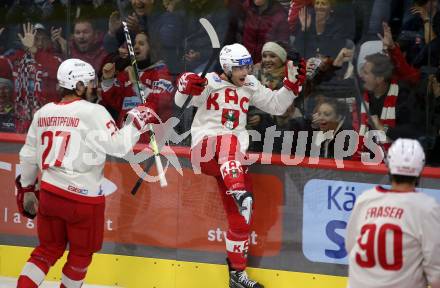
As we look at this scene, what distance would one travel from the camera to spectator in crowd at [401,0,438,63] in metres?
5.30

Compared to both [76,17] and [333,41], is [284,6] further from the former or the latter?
[76,17]

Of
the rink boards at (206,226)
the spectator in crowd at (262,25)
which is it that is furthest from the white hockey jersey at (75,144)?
the spectator in crowd at (262,25)

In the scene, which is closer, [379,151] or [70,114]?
[70,114]

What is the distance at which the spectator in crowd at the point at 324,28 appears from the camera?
5.52 meters

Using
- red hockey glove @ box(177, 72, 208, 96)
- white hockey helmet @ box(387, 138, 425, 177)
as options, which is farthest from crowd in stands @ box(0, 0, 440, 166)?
white hockey helmet @ box(387, 138, 425, 177)

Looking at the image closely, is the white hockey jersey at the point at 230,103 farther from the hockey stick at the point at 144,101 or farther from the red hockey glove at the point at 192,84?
the hockey stick at the point at 144,101

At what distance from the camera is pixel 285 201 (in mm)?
5688

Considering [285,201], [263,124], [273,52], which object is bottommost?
[285,201]

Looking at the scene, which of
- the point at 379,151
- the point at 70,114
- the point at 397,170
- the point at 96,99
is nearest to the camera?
the point at 397,170

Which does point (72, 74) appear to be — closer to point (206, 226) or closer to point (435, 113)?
point (206, 226)

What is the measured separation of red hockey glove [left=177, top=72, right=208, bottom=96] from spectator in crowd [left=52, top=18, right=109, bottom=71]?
0.80 metres

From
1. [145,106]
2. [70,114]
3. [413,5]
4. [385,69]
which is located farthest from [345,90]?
[70,114]

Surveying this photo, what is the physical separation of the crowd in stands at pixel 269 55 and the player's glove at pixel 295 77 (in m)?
0.11

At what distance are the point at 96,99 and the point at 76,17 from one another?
50 cm
